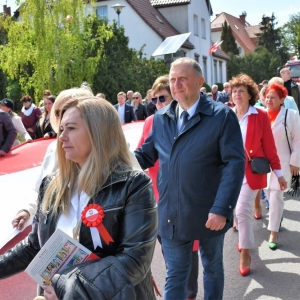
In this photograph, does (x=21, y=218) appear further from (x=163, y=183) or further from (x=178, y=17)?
(x=178, y=17)

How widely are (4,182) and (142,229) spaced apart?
148 inches

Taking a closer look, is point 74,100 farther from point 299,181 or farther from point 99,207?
point 299,181

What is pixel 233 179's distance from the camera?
3.75m

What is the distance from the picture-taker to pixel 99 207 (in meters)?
2.24

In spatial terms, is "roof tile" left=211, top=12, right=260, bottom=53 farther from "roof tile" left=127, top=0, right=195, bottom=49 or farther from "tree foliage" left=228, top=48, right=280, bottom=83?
"roof tile" left=127, top=0, right=195, bottom=49

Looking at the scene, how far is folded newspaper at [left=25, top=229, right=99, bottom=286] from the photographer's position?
7.30 ft

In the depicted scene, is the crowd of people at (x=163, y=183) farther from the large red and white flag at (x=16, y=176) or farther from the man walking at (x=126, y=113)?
the man walking at (x=126, y=113)

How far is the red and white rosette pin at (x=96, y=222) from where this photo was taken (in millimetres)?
2205

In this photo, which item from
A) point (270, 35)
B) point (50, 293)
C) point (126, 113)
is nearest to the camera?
point (50, 293)

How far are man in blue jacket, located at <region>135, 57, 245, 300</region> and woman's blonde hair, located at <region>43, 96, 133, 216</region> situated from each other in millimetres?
1414

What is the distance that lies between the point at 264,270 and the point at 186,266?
2016 mm

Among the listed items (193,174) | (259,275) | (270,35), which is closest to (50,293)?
(193,174)

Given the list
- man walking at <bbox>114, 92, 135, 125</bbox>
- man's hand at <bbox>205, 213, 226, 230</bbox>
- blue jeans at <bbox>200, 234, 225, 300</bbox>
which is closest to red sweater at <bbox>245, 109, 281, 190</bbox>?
blue jeans at <bbox>200, 234, 225, 300</bbox>

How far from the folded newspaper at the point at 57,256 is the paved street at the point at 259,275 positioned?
2439 mm
